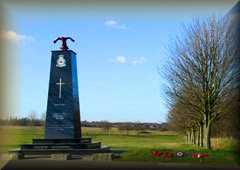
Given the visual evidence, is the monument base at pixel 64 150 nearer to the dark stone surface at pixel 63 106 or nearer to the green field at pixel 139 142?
the dark stone surface at pixel 63 106

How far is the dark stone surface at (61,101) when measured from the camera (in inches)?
612

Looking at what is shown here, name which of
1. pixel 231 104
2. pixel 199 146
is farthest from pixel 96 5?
pixel 199 146

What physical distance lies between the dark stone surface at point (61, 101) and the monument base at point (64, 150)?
0.28 meters

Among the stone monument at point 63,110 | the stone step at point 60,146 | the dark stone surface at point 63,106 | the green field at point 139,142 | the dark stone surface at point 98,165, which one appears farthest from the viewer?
the dark stone surface at point 63,106

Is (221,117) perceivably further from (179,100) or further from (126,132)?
(126,132)

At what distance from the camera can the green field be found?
13987 mm

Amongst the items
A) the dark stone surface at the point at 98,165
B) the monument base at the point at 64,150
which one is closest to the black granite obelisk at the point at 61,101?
the monument base at the point at 64,150

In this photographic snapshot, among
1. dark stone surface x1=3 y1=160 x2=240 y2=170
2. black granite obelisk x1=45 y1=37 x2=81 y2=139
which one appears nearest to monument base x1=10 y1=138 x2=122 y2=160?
black granite obelisk x1=45 y1=37 x2=81 y2=139

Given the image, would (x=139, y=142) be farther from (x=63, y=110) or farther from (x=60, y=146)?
(x=63, y=110)

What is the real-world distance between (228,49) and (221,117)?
232cm

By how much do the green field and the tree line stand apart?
0.72 m

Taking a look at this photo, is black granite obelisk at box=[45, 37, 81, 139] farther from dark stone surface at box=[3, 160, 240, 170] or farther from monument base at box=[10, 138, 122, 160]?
dark stone surface at box=[3, 160, 240, 170]

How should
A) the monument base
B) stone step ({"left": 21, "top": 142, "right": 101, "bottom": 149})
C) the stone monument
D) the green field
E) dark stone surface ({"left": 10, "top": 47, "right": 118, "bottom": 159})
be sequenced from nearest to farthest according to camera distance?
the green field → the monument base → stone step ({"left": 21, "top": 142, "right": 101, "bottom": 149}) → the stone monument → dark stone surface ({"left": 10, "top": 47, "right": 118, "bottom": 159})

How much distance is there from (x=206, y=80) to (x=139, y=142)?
10.4ft
